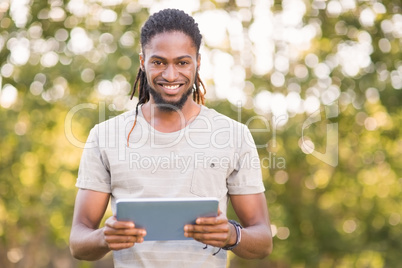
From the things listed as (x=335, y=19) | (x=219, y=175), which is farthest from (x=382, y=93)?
(x=219, y=175)

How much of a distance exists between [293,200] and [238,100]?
101 inches

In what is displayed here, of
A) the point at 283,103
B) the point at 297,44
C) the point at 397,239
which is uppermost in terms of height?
the point at 297,44

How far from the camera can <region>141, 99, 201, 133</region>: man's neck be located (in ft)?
9.93

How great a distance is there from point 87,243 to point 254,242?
74 centimetres

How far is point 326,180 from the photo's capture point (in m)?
10.0

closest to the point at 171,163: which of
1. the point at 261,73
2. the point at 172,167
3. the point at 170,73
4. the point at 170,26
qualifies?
the point at 172,167

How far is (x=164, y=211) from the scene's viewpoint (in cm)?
250

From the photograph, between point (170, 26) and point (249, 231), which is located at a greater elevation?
point (170, 26)

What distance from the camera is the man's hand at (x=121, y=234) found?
98.6 inches

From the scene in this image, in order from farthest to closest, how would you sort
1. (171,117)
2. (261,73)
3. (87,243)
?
(261,73) → (171,117) → (87,243)

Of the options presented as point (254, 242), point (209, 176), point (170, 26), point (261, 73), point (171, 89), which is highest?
point (261, 73)

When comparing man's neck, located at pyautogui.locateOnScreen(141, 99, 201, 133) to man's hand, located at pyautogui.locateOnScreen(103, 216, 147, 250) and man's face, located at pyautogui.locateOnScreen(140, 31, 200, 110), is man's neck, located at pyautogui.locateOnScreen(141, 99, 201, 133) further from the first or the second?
man's hand, located at pyautogui.locateOnScreen(103, 216, 147, 250)

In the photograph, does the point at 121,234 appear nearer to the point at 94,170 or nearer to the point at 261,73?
the point at 94,170

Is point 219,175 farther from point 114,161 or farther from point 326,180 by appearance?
point 326,180
